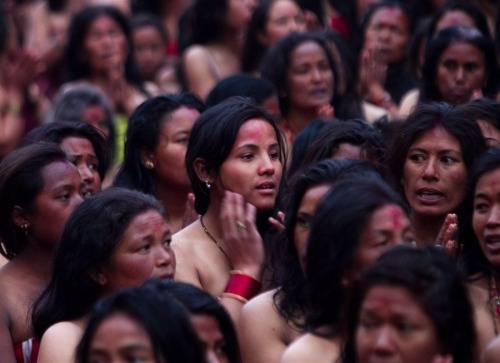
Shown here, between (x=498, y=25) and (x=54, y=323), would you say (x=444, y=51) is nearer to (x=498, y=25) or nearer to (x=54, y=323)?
(x=498, y=25)

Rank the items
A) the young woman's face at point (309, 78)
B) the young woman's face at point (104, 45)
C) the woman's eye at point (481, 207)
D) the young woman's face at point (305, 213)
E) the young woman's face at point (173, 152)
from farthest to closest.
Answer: the young woman's face at point (104, 45) → the young woman's face at point (309, 78) → the young woman's face at point (173, 152) → the woman's eye at point (481, 207) → the young woman's face at point (305, 213)

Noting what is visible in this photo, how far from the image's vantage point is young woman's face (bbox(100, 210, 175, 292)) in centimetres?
536

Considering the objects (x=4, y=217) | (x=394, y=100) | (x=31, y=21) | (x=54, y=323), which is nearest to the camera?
(x=54, y=323)

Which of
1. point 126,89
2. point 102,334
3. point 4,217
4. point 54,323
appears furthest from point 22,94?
point 102,334

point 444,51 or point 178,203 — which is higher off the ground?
point 444,51

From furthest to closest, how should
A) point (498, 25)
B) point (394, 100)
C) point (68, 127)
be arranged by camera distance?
1. point (394, 100)
2. point (498, 25)
3. point (68, 127)

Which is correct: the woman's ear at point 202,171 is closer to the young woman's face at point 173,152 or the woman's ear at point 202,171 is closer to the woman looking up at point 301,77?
the young woman's face at point 173,152

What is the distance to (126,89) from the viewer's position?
9594 millimetres

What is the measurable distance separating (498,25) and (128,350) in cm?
481

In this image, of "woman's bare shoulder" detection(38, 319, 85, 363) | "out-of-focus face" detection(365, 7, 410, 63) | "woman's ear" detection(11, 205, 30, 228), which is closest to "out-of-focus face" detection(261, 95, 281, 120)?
"woman's ear" detection(11, 205, 30, 228)

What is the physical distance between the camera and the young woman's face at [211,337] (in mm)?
4441

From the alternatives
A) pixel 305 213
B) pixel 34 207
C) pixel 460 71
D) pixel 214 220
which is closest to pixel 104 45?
pixel 460 71

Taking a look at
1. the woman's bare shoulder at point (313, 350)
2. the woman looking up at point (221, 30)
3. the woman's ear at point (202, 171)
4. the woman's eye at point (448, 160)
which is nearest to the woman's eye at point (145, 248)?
the woman's bare shoulder at point (313, 350)

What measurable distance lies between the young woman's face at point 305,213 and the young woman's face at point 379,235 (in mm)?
468
